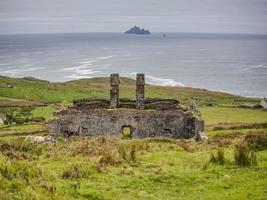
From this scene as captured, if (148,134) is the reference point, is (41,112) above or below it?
below

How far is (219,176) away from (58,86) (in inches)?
4693

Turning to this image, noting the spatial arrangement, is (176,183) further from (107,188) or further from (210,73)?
(210,73)

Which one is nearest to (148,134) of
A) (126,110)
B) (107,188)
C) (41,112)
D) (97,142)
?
(126,110)

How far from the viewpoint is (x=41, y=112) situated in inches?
2908

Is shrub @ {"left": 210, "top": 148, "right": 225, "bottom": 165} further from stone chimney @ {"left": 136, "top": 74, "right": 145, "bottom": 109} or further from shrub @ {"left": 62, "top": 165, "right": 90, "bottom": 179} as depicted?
stone chimney @ {"left": 136, "top": 74, "right": 145, "bottom": 109}

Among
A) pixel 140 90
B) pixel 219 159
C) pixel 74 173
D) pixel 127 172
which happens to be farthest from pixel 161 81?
pixel 74 173

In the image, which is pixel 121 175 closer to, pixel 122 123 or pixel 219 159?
pixel 219 159

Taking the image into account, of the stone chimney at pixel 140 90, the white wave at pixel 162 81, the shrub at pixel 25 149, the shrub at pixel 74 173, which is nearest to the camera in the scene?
the shrub at pixel 74 173

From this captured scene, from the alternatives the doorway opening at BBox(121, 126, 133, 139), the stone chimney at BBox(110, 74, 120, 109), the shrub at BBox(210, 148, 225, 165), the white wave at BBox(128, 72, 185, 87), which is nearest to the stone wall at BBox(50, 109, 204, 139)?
the doorway opening at BBox(121, 126, 133, 139)

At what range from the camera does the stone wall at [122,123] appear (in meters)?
32.5

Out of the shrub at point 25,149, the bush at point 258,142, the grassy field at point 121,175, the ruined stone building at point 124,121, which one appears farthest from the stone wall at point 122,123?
the grassy field at point 121,175

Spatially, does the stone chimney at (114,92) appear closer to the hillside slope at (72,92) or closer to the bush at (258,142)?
the bush at (258,142)

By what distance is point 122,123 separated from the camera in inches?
1283

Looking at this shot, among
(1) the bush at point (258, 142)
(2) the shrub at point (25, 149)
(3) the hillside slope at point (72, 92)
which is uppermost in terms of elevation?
(1) the bush at point (258, 142)
